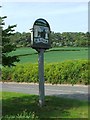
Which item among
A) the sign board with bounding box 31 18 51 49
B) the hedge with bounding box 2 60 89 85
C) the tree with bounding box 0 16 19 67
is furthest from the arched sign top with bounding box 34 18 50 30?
the hedge with bounding box 2 60 89 85

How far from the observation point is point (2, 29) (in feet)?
46.0

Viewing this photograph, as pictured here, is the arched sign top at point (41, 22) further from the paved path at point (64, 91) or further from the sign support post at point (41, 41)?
the paved path at point (64, 91)

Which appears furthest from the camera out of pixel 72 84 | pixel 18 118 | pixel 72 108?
pixel 72 84

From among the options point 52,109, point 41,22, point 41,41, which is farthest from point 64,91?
point 52,109

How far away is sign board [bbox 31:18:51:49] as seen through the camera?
50.2 feet

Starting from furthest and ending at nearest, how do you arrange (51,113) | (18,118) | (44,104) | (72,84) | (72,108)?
(72,84) → (44,104) → (72,108) → (51,113) → (18,118)

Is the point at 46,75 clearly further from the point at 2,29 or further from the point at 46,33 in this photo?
the point at 2,29

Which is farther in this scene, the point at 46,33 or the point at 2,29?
the point at 46,33

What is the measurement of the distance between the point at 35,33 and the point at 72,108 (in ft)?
12.0

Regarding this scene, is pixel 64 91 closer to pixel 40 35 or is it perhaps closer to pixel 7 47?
pixel 40 35

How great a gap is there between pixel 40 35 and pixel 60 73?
14.3m

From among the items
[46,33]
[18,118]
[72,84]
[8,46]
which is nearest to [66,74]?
[72,84]

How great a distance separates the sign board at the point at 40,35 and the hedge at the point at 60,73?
11121mm

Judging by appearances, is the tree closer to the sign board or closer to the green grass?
the sign board
